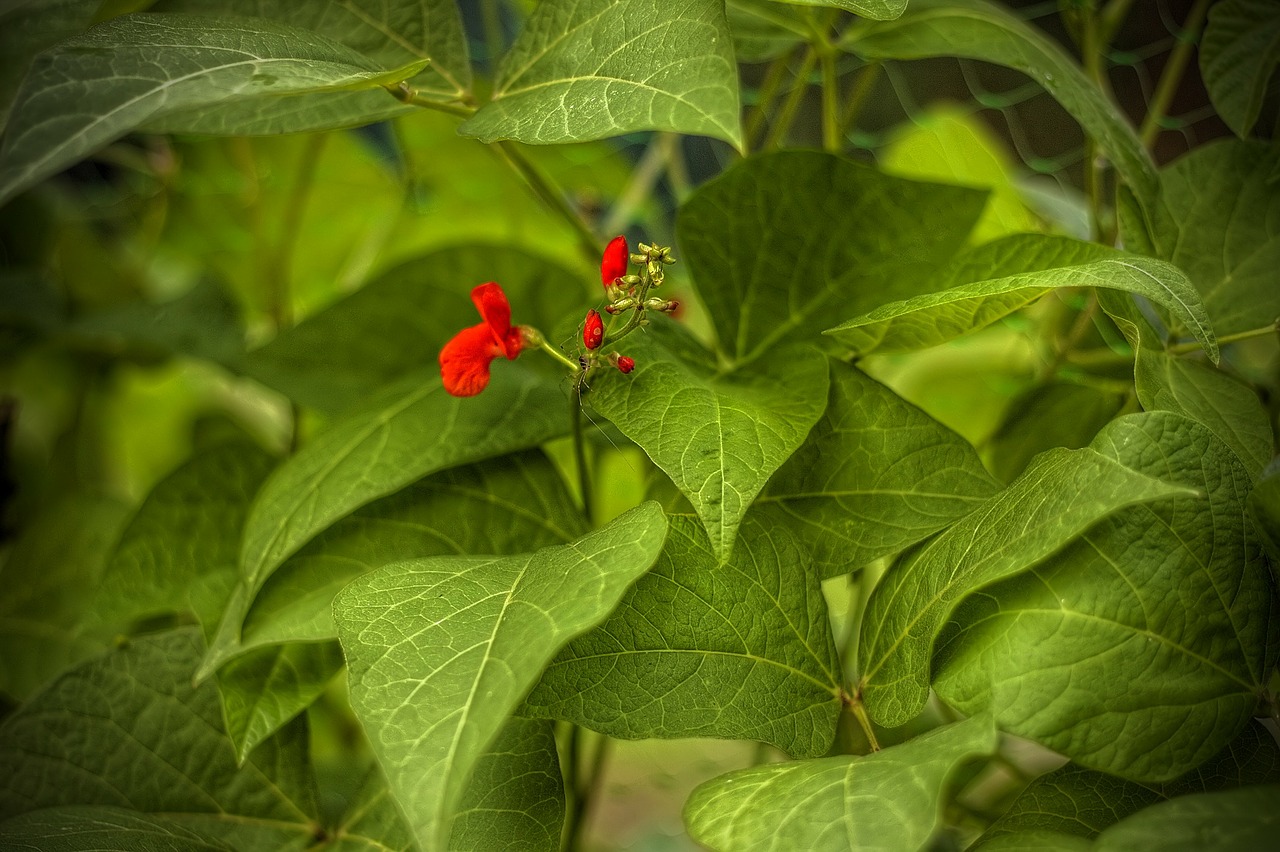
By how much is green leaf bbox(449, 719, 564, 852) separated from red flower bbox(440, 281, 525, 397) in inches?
6.4

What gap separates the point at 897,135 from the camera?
0.99m

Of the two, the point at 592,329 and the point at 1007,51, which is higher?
the point at 1007,51

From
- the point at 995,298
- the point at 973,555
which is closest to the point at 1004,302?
the point at 995,298

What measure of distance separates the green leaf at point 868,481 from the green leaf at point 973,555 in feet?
→ 0.06

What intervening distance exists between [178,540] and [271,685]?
179 mm

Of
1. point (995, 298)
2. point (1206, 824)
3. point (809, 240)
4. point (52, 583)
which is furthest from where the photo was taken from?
point (52, 583)

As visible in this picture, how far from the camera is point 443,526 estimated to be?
0.52 meters

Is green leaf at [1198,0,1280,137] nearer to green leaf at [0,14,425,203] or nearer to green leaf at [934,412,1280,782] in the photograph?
green leaf at [934,412,1280,782]

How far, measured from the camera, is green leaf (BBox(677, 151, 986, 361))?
1.69 ft

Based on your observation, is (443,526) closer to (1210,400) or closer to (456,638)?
(456,638)

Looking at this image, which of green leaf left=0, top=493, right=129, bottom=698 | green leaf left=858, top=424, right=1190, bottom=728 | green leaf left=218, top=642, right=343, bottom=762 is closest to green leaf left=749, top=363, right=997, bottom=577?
green leaf left=858, top=424, right=1190, bottom=728

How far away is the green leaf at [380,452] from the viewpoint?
18.7 inches

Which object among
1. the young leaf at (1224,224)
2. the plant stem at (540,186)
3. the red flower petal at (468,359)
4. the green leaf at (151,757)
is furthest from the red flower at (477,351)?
the young leaf at (1224,224)

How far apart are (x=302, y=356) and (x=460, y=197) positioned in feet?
1.48
